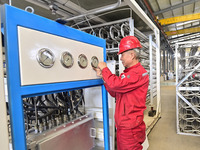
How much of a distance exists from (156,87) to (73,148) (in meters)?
3.45

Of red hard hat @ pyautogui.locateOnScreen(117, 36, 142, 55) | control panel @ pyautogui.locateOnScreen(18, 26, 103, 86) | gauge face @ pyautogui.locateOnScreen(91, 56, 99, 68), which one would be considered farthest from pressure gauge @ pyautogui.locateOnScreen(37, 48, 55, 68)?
red hard hat @ pyautogui.locateOnScreen(117, 36, 142, 55)

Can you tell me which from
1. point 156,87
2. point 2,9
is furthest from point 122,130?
point 156,87

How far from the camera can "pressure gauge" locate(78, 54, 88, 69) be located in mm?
945

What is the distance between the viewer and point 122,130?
1.33 m

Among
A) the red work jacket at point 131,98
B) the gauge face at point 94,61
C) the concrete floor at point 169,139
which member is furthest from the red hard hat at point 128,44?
the concrete floor at point 169,139

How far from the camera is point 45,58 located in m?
0.71

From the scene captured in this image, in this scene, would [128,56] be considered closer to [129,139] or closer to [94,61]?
[94,61]

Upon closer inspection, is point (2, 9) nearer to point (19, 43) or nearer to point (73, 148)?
point (19, 43)

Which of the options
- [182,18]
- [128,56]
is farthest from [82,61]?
[182,18]

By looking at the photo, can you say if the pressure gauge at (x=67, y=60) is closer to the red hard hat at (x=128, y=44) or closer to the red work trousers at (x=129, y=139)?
the red hard hat at (x=128, y=44)

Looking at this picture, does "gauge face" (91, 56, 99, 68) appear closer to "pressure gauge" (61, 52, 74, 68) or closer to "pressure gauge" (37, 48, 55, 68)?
"pressure gauge" (61, 52, 74, 68)

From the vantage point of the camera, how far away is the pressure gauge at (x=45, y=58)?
0.69 metres

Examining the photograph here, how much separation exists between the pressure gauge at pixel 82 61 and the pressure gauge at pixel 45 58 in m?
0.22

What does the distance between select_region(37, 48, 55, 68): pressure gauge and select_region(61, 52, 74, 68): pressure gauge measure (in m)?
0.07
